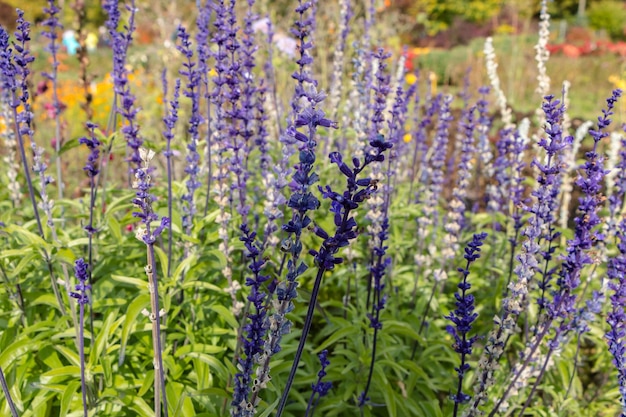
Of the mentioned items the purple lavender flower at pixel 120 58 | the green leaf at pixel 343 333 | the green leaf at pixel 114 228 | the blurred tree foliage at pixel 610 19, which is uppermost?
the blurred tree foliage at pixel 610 19

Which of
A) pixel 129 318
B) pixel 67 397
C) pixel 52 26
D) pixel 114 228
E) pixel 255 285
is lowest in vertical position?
pixel 67 397

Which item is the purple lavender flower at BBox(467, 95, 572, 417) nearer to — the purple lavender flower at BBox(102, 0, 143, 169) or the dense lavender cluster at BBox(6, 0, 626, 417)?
the dense lavender cluster at BBox(6, 0, 626, 417)

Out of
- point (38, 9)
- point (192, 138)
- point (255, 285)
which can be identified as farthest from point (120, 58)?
point (38, 9)

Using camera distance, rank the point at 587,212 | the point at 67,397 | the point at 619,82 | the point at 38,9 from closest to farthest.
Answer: the point at 587,212 < the point at 67,397 < the point at 619,82 < the point at 38,9

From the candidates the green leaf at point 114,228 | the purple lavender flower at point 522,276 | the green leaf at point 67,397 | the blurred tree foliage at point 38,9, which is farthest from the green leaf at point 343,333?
the blurred tree foliage at point 38,9

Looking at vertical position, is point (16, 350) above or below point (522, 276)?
below

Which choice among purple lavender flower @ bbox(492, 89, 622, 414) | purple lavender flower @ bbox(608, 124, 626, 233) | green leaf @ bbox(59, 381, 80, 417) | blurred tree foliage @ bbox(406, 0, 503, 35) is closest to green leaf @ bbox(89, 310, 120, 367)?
green leaf @ bbox(59, 381, 80, 417)

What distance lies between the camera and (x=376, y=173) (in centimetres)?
356

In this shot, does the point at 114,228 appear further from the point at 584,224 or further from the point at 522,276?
the point at 584,224

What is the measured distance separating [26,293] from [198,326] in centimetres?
104

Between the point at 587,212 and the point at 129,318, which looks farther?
the point at 129,318

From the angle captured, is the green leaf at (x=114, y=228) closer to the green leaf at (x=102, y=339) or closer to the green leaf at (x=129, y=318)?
the green leaf at (x=102, y=339)

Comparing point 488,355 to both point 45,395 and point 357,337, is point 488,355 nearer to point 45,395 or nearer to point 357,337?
point 357,337

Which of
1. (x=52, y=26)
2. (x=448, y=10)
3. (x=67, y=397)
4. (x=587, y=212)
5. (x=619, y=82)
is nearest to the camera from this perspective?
(x=587, y=212)
